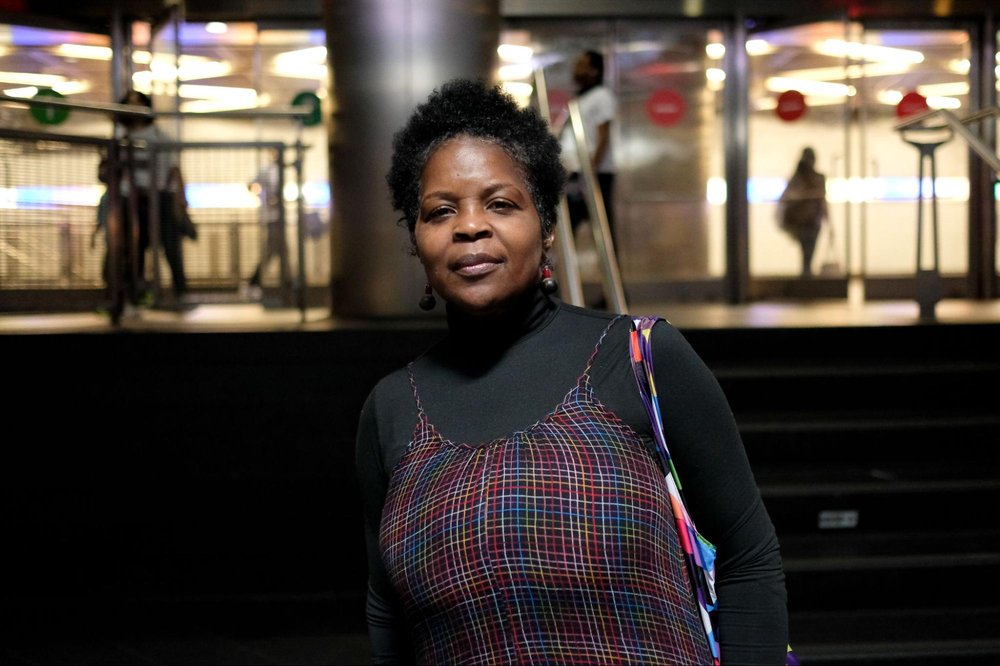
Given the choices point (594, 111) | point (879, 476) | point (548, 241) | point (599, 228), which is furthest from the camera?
point (594, 111)

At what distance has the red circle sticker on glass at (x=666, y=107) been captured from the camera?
11.5 metres

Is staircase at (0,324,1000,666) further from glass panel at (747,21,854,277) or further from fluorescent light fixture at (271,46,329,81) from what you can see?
fluorescent light fixture at (271,46,329,81)

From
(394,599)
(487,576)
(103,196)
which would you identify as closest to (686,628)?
(487,576)

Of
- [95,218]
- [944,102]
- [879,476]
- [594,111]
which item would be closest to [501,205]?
[879,476]

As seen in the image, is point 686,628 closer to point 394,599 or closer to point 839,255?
point 394,599

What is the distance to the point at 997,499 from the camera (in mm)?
5008

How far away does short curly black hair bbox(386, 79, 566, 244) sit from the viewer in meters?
1.75

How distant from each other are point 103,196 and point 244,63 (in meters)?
5.02

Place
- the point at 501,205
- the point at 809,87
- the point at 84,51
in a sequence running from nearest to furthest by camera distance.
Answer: the point at 501,205 < the point at 84,51 < the point at 809,87

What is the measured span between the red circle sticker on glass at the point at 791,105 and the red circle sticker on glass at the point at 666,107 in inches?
38.0

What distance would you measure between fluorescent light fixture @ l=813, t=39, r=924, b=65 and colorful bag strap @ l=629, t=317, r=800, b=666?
10.5 meters

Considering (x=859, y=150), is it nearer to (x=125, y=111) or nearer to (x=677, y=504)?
(x=125, y=111)

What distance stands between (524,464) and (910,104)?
11067 mm

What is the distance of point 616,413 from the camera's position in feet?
5.22
